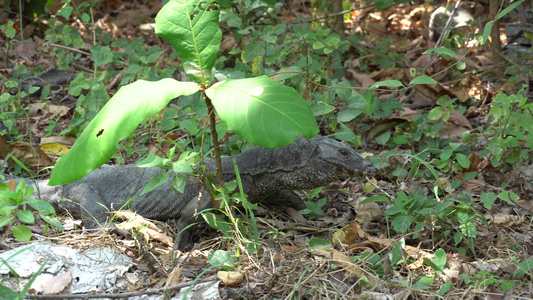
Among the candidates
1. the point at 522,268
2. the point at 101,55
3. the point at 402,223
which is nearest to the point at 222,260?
the point at 402,223

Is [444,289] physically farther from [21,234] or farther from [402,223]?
[21,234]

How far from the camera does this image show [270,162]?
153 inches

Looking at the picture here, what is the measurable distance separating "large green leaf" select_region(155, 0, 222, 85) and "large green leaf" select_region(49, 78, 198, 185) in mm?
257

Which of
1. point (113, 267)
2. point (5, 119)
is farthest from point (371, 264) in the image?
point (5, 119)

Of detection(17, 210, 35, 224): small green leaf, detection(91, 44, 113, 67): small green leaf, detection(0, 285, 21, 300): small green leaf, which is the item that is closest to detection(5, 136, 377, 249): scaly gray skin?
detection(17, 210, 35, 224): small green leaf

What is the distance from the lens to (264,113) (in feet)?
8.69

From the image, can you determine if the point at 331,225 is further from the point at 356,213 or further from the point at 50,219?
the point at 50,219

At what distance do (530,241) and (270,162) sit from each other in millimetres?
Result: 1742

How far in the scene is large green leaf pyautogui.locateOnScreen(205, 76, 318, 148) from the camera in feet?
8.58

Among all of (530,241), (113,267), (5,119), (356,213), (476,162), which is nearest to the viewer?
(113,267)

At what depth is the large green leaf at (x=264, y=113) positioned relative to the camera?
2.62 m

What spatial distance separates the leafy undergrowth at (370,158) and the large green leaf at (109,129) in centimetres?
67

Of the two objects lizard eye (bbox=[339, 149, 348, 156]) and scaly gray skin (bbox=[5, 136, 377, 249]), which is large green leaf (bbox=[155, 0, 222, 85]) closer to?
scaly gray skin (bbox=[5, 136, 377, 249])

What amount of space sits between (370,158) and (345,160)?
77 centimetres
